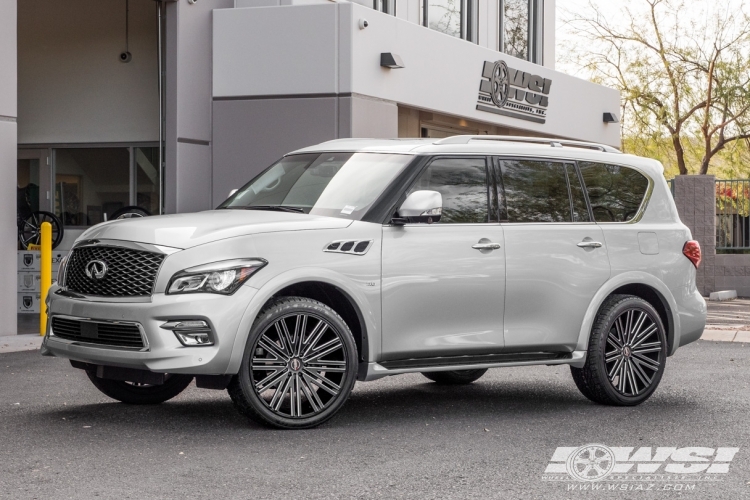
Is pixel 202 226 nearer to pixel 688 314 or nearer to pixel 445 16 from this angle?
pixel 688 314

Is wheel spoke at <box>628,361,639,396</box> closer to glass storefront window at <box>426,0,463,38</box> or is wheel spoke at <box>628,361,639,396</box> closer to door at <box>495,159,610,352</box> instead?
door at <box>495,159,610,352</box>

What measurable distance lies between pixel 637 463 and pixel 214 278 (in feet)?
8.73

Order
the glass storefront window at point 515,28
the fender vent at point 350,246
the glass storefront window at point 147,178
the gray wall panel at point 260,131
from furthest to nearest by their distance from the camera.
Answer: the glass storefront window at point 515,28 < the glass storefront window at point 147,178 < the gray wall panel at point 260,131 < the fender vent at point 350,246

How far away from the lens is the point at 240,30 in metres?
17.1

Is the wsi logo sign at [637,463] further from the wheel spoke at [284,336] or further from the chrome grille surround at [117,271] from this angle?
the chrome grille surround at [117,271]

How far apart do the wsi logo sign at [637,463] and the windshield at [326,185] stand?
2.15 metres

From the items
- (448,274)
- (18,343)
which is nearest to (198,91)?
(18,343)

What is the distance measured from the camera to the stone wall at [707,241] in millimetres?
25359

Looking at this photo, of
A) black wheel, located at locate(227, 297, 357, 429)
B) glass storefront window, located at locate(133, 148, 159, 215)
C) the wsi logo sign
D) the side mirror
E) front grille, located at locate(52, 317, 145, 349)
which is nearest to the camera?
the wsi logo sign

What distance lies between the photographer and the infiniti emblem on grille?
7160mm

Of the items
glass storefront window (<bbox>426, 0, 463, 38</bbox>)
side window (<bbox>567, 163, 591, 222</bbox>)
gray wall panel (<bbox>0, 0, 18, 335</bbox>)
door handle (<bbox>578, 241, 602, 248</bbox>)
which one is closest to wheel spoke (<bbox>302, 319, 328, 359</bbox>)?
door handle (<bbox>578, 241, 602, 248</bbox>)

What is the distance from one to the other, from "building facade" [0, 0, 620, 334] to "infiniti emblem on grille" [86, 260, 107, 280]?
6274mm

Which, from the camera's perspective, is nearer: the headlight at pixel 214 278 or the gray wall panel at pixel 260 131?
the headlight at pixel 214 278

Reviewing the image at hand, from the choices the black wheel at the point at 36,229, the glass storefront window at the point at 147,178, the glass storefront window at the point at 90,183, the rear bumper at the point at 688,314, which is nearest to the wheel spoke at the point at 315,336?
the rear bumper at the point at 688,314
